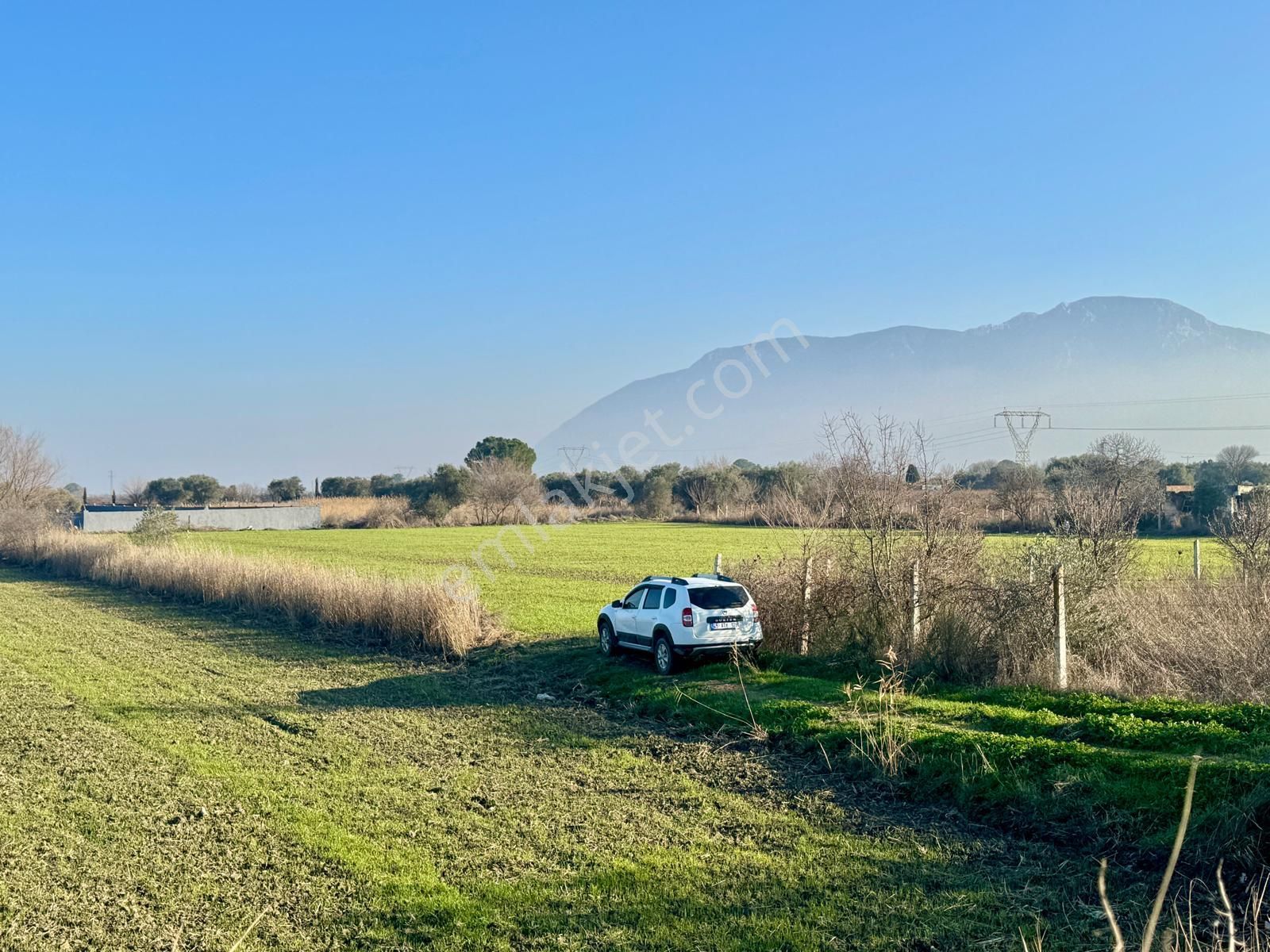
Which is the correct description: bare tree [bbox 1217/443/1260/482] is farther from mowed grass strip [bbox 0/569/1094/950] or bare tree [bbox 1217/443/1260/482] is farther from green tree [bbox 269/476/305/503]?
Answer: green tree [bbox 269/476/305/503]

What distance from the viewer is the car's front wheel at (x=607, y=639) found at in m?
19.8

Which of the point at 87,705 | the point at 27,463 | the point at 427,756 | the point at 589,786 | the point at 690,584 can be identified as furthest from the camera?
the point at 27,463

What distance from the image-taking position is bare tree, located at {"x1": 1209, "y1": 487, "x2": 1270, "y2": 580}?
65.8 feet

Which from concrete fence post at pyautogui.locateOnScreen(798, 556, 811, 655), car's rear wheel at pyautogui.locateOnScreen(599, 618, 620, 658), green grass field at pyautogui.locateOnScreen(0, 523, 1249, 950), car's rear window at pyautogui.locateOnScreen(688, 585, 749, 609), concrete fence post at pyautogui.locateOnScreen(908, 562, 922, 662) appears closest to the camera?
green grass field at pyautogui.locateOnScreen(0, 523, 1249, 950)

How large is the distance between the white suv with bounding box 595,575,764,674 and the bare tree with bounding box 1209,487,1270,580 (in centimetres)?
1061

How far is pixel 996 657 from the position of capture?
15992 mm

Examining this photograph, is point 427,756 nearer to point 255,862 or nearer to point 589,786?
point 589,786

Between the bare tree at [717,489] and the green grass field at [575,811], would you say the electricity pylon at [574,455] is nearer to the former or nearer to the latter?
the bare tree at [717,489]

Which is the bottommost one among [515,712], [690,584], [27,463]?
[515,712]

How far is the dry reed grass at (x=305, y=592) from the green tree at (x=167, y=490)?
339 feet

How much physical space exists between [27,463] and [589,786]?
81.2 metres

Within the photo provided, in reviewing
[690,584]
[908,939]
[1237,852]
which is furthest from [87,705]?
[1237,852]

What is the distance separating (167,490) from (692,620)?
462 ft

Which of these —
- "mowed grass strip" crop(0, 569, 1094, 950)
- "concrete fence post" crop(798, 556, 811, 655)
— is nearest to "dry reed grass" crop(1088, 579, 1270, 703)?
"concrete fence post" crop(798, 556, 811, 655)
